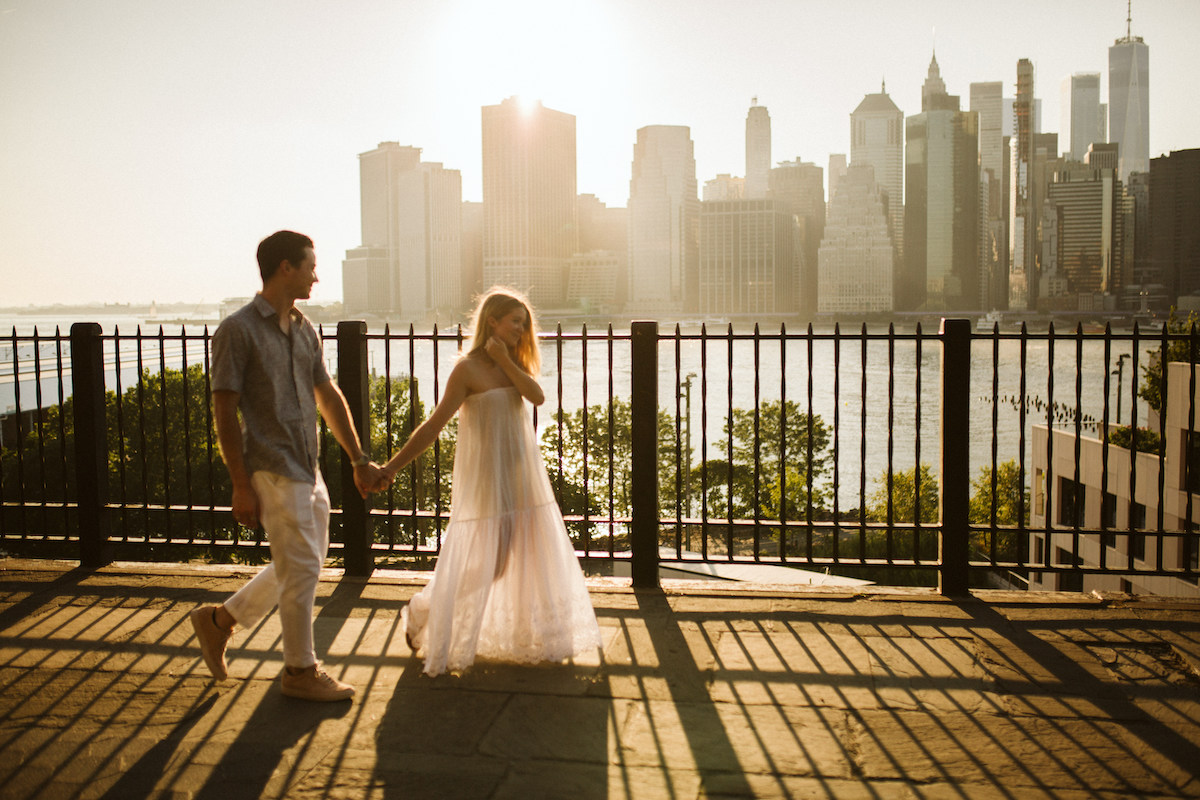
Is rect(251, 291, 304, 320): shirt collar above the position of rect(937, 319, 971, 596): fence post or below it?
above

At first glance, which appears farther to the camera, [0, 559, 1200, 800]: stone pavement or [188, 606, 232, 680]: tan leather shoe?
[188, 606, 232, 680]: tan leather shoe

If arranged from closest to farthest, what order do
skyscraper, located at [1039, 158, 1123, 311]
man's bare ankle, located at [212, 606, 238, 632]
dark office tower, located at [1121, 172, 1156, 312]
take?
man's bare ankle, located at [212, 606, 238, 632] → dark office tower, located at [1121, 172, 1156, 312] → skyscraper, located at [1039, 158, 1123, 311]

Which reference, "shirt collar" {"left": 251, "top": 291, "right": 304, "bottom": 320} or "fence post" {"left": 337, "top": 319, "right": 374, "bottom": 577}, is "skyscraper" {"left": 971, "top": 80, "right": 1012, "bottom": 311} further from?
"shirt collar" {"left": 251, "top": 291, "right": 304, "bottom": 320}

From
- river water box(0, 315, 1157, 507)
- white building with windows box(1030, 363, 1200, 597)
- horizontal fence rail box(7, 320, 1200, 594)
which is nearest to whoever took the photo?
horizontal fence rail box(7, 320, 1200, 594)

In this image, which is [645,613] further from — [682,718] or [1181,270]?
[1181,270]

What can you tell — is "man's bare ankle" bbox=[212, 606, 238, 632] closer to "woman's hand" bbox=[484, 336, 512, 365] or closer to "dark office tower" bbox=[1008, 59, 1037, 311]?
"woman's hand" bbox=[484, 336, 512, 365]

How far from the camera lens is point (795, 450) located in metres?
50.1

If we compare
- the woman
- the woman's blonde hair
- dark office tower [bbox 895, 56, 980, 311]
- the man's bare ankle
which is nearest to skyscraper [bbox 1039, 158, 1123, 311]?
dark office tower [bbox 895, 56, 980, 311]

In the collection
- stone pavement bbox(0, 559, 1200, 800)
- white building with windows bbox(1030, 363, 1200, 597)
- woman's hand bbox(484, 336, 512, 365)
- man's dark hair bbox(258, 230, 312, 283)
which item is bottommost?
white building with windows bbox(1030, 363, 1200, 597)

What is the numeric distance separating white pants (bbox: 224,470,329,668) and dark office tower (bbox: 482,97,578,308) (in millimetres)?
116580

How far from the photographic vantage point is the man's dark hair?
3.38 m

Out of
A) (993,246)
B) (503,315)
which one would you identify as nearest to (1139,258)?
(993,246)

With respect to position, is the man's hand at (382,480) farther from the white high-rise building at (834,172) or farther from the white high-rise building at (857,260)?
the white high-rise building at (834,172)

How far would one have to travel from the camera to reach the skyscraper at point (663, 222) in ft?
409
